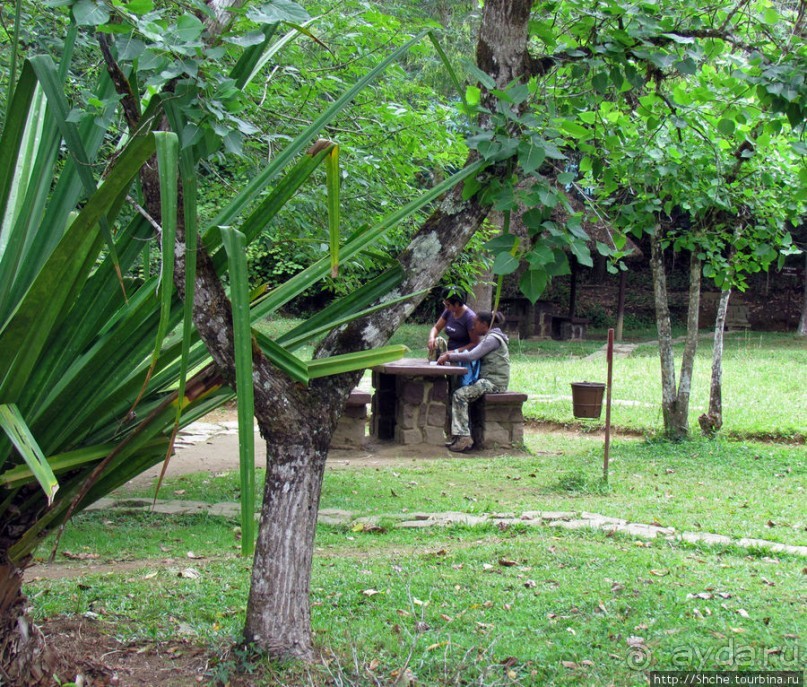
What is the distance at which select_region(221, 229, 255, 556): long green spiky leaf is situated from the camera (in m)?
1.78

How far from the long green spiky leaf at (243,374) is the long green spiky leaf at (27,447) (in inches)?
16.3

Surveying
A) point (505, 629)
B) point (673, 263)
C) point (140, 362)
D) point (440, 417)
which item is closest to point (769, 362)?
point (673, 263)

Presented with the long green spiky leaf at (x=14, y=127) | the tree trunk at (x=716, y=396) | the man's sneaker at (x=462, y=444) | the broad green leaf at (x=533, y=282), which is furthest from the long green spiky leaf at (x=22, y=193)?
the tree trunk at (x=716, y=396)

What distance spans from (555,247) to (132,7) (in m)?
1.34

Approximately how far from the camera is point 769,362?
50.3ft

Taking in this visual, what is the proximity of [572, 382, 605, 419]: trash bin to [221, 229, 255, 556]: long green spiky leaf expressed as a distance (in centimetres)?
810

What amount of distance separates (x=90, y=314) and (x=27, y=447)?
53cm

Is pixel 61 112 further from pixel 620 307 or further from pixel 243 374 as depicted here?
pixel 620 307

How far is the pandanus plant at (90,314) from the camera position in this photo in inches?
77.2

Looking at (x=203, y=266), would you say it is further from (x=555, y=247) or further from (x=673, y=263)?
(x=673, y=263)

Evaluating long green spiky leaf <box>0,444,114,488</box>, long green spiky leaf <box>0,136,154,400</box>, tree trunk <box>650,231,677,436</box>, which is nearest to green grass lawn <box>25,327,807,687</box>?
tree trunk <box>650,231,677,436</box>

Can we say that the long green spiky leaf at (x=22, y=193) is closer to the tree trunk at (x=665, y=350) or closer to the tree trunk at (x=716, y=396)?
the tree trunk at (x=665, y=350)

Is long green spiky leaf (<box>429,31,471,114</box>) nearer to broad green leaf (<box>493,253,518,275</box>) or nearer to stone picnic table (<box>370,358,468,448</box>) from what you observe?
broad green leaf (<box>493,253,518,275</box>)

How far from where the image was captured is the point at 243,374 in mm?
1811
